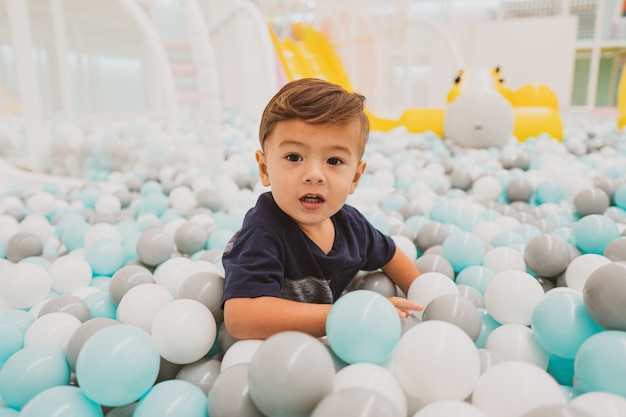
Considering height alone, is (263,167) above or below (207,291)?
above

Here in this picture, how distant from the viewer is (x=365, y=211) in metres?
1.16

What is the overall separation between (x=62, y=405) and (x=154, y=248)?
20.7 inches

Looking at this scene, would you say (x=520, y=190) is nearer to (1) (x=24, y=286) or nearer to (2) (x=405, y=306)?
(2) (x=405, y=306)

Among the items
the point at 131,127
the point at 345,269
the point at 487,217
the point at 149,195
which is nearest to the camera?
the point at 345,269

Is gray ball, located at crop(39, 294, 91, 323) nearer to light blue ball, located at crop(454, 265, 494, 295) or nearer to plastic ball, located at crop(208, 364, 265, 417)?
plastic ball, located at crop(208, 364, 265, 417)

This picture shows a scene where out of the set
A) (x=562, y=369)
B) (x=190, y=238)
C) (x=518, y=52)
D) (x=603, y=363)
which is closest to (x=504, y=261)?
(x=562, y=369)

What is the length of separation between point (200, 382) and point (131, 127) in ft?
6.77

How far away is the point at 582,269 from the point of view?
815 mm

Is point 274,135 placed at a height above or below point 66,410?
above

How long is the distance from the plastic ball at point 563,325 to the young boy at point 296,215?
179 mm

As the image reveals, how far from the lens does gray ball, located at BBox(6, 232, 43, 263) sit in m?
1.12

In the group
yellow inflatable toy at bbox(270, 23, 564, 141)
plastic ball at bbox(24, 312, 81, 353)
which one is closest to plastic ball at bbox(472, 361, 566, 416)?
plastic ball at bbox(24, 312, 81, 353)

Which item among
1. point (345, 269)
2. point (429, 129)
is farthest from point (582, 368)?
point (429, 129)

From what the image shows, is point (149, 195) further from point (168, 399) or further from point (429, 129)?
point (429, 129)
